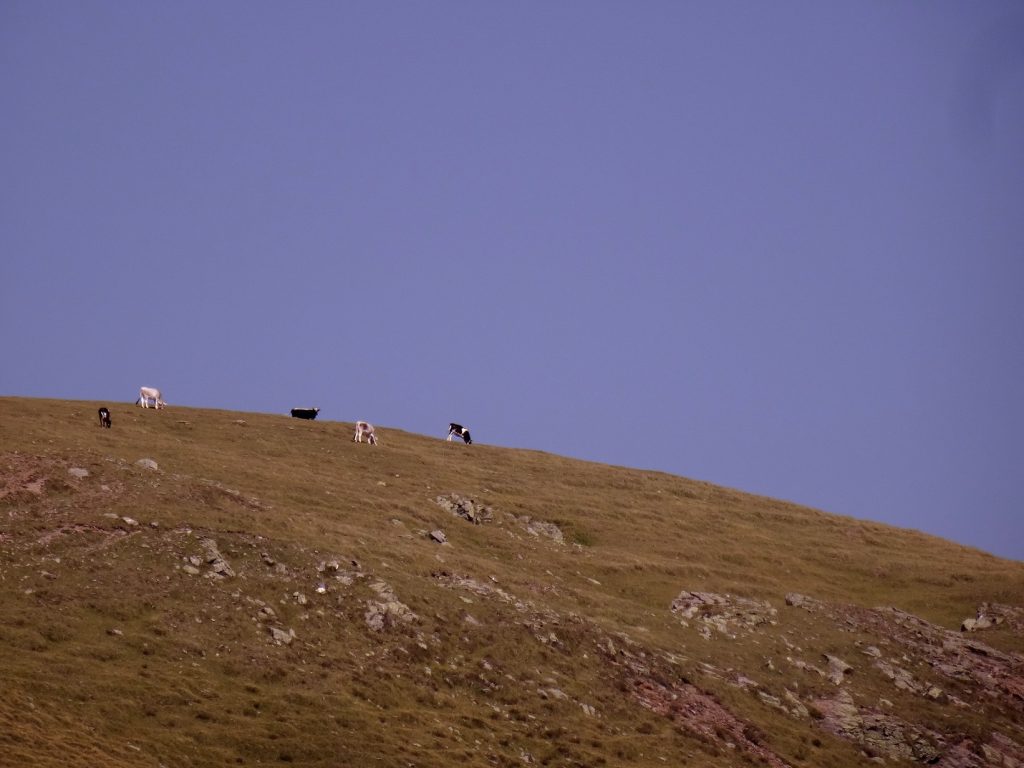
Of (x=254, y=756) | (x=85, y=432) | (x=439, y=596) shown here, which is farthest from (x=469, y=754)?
(x=85, y=432)

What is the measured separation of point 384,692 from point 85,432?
30.1 m

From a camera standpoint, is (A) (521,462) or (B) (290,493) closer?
(B) (290,493)

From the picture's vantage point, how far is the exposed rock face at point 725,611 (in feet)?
178

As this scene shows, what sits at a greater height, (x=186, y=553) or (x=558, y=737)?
(x=186, y=553)

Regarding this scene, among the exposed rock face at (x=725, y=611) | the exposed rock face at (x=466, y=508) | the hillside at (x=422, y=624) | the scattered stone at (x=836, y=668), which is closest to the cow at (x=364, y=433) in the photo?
the hillside at (x=422, y=624)

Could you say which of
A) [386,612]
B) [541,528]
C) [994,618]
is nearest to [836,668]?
[994,618]

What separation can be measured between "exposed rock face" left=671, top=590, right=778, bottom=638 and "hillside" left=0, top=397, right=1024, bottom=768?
6.0 inches

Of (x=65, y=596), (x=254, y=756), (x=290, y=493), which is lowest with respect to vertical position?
(x=254, y=756)

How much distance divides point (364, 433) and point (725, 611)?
30343 mm

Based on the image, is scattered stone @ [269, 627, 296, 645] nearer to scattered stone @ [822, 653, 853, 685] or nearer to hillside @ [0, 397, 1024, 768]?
hillside @ [0, 397, 1024, 768]

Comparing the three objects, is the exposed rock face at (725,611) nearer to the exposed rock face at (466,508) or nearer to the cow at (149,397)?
the exposed rock face at (466,508)

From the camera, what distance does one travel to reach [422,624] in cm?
4359

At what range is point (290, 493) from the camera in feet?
186

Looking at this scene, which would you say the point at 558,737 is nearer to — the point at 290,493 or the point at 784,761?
the point at 784,761
